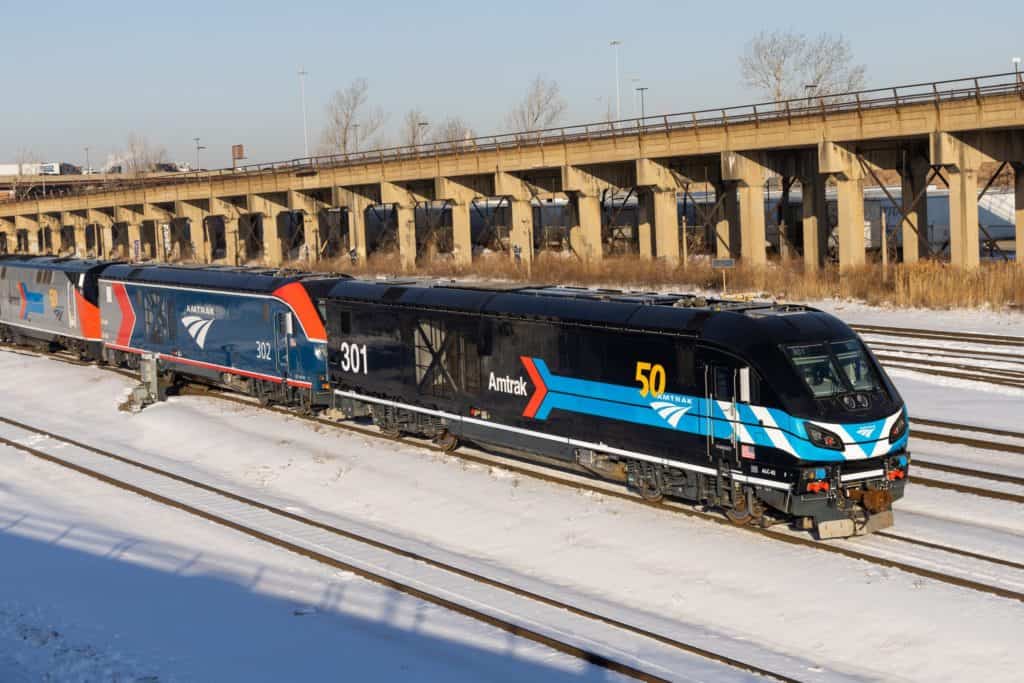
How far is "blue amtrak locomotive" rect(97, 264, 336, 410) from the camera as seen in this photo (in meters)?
26.4

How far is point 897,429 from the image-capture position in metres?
15.9

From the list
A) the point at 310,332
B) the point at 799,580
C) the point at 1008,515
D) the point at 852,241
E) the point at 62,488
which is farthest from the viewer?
the point at 852,241

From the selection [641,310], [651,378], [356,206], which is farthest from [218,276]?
[356,206]

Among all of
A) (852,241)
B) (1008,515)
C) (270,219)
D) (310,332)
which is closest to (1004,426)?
(1008,515)

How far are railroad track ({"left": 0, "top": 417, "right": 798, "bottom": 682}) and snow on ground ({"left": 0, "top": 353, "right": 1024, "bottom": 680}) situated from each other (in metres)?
0.38

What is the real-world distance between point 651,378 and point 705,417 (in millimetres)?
1279

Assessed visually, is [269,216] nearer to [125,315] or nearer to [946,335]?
[125,315]

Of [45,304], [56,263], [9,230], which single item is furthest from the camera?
[9,230]

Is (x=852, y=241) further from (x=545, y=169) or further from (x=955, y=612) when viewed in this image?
(x=955, y=612)

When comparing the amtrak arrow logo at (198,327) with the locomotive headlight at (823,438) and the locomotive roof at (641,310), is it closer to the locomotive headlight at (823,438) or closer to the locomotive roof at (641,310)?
the locomotive roof at (641,310)

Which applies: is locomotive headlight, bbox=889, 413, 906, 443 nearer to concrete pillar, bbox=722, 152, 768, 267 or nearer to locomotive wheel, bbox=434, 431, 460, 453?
locomotive wheel, bbox=434, 431, 460, 453

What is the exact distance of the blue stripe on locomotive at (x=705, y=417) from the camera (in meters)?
15.4

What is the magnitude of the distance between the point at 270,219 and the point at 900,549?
6066cm

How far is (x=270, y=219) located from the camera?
236 ft
